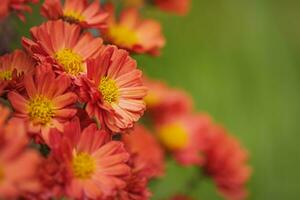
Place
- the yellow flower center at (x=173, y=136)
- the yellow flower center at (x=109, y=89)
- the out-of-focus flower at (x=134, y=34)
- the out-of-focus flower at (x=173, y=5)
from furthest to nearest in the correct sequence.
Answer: the yellow flower center at (x=173, y=136) → the out-of-focus flower at (x=173, y=5) → the out-of-focus flower at (x=134, y=34) → the yellow flower center at (x=109, y=89)

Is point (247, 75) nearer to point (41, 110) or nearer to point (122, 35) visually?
point (122, 35)

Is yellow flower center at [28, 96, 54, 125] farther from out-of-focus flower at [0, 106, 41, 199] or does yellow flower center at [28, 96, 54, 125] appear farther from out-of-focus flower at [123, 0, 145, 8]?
out-of-focus flower at [123, 0, 145, 8]

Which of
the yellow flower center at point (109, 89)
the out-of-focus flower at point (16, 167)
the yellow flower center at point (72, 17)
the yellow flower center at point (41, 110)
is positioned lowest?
the out-of-focus flower at point (16, 167)

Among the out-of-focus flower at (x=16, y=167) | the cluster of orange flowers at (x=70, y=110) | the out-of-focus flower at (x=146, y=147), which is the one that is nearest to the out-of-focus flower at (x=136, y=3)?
the out-of-focus flower at (x=146, y=147)

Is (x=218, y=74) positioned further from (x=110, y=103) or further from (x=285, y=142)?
(x=110, y=103)

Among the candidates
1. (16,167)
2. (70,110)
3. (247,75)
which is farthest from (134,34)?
(247,75)

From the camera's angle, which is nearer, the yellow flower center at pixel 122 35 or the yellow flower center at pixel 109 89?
the yellow flower center at pixel 109 89

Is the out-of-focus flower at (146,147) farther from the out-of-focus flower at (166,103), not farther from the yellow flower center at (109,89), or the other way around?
the yellow flower center at (109,89)
